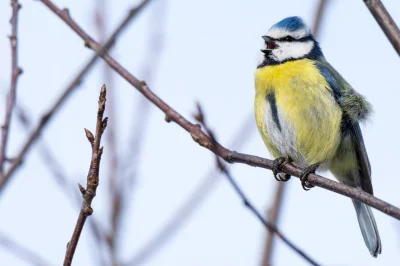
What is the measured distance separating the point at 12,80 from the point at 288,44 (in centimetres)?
214

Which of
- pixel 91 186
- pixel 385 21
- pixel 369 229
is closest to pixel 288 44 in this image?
pixel 369 229

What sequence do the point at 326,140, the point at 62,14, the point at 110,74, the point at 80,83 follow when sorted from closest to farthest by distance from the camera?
the point at 80,83, the point at 62,14, the point at 110,74, the point at 326,140

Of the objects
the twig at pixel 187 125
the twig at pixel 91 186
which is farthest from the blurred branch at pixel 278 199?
the twig at pixel 91 186

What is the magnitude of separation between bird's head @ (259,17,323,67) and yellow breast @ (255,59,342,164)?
24 centimetres

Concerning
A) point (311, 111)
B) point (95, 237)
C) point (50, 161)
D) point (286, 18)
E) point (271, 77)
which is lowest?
point (95, 237)

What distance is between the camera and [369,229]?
356cm

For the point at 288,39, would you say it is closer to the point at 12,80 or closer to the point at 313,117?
the point at 313,117

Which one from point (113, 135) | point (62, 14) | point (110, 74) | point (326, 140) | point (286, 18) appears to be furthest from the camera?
point (286, 18)

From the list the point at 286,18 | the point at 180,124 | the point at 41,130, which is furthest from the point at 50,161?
the point at 286,18

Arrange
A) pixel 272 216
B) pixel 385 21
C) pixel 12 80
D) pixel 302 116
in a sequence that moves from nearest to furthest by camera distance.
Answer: pixel 385 21 < pixel 12 80 < pixel 272 216 < pixel 302 116

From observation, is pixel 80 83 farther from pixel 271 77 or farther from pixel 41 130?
pixel 271 77

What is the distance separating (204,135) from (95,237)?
1.94ft

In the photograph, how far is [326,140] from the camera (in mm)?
3281

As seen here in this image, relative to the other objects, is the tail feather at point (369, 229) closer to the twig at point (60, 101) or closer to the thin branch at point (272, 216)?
the thin branch at point (272, 216)
